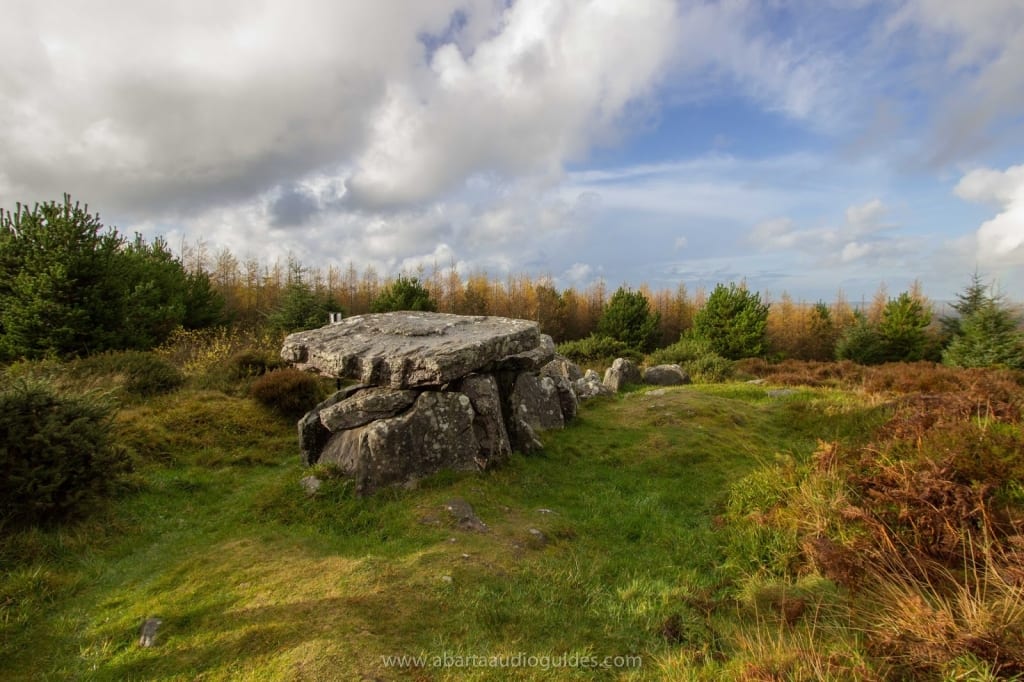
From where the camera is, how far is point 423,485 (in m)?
8.13

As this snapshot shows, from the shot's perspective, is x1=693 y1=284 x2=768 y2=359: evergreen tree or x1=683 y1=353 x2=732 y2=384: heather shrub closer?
x1=683 y1=353 x2=732 y2=384: heather shrub

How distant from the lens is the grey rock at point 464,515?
6892 millimetres

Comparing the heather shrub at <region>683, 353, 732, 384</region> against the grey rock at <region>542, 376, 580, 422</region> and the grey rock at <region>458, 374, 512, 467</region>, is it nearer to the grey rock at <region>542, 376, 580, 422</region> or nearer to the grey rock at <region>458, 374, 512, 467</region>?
the grey rock at <region>542, 376, 580, 422</region>

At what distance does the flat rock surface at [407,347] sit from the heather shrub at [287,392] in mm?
2787

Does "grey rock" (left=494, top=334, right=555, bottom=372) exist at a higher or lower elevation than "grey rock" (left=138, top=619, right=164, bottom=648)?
higher

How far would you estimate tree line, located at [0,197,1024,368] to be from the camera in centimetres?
1479

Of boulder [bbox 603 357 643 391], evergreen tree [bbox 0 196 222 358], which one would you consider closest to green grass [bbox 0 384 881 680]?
evergreen tree [bbox 0 196 222 358]

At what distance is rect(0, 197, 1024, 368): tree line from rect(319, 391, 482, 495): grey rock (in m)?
11.9

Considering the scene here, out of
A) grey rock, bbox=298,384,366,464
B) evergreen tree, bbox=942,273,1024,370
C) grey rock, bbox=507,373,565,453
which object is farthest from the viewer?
evergreen tree, bbox=942,273,1024,370

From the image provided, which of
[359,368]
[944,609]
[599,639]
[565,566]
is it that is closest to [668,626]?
[599,639]

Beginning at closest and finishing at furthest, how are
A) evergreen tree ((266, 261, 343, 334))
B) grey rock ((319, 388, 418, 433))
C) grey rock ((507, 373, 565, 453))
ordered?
grey rock ((319, 388, 418, 433)), grey rock ((507, 373, 565, 453)), evergreen tree ((266, 261, 343, 334))

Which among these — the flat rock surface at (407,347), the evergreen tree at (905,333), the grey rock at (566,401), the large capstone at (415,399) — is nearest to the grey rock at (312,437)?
the large capstone at (415,399)

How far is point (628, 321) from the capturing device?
3778 cm

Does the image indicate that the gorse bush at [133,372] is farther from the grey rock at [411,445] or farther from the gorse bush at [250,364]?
the grey rock at [411,445]
